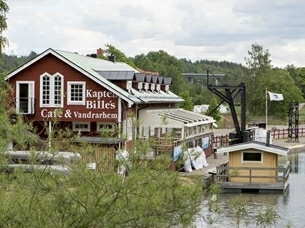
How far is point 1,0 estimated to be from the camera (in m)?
28.5

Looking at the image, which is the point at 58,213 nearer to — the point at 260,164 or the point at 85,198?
the point at 85,198

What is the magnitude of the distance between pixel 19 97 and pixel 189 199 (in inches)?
1012

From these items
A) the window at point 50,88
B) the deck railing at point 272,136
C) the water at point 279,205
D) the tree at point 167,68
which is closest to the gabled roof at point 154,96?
the window at point 50,88

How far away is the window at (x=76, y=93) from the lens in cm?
3319

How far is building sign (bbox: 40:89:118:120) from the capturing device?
3284 cm

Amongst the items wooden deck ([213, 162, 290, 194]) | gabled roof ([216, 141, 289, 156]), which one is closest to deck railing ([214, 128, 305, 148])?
gabled roof ([216, 141, 289, 156])

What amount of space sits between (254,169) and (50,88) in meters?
9.73

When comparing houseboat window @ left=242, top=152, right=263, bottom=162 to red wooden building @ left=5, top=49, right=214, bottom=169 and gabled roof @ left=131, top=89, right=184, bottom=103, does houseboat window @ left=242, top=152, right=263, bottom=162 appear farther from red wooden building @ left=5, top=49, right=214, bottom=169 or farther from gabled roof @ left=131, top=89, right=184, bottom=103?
gabled roof @ left=131, top=89, right=184, bottom=103

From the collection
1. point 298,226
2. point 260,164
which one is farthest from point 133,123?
point 260,164

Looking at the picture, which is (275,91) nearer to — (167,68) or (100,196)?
(167,68)

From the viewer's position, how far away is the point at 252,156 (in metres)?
31.3

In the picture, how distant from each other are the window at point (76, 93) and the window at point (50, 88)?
474 millimetres

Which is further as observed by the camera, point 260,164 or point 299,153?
point 299,153

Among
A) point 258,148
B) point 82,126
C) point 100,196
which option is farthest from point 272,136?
point 100,196
